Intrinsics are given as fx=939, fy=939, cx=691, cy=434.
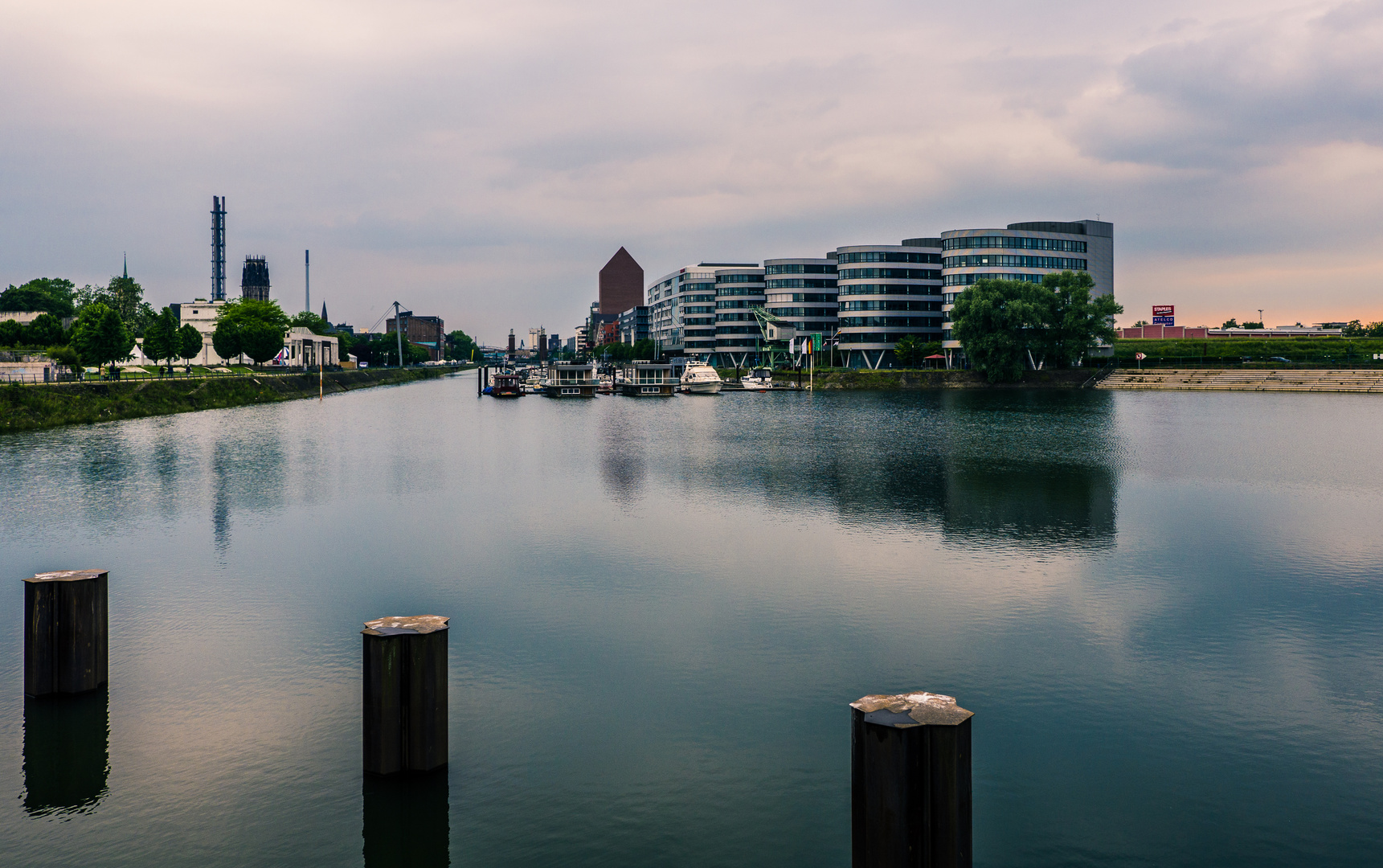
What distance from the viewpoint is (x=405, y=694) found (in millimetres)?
12141

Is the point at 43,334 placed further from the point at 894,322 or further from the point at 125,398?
the point at 894,322

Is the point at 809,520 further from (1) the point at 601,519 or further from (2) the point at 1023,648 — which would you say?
(2) the point at 1023,648

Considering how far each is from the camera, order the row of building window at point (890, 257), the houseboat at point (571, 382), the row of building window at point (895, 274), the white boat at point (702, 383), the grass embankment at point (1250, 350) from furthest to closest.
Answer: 1. the row of building window at point (895, 274)
2. the row of building window at point (890, 257)
3. the grass embankment at point (1250, 350)
4. the houseboat at point (571, 382)
5. the white boat at point (702, 383)

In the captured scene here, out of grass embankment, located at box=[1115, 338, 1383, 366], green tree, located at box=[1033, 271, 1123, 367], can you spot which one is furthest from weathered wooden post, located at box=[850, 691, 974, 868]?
grass embankment, located at box=[1115, 338, 1383, 366]

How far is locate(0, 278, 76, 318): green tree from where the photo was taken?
166 metres

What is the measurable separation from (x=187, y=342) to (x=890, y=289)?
130m

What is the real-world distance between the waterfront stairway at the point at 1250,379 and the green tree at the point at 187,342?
469ft

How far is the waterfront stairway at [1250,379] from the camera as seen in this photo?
14375 centimetres

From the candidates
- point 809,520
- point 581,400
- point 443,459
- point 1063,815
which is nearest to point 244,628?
point 1063,815

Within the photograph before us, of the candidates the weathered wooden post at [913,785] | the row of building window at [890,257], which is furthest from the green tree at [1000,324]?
the weathered wooden post at [913,785]

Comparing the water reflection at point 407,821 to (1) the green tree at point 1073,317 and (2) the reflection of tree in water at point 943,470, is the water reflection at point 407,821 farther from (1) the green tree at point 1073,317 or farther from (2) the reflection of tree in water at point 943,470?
(1) the green tree at point 1073,317

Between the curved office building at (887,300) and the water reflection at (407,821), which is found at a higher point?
the curved office building at (887,300)

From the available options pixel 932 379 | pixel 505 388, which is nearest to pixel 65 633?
pixel 505 388

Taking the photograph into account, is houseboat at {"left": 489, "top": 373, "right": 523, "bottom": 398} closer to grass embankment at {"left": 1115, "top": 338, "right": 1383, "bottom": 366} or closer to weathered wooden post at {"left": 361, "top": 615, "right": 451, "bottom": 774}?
grass embankment at {"left": 1115, "top": 338, "right": 1383, "bottom": 366}
